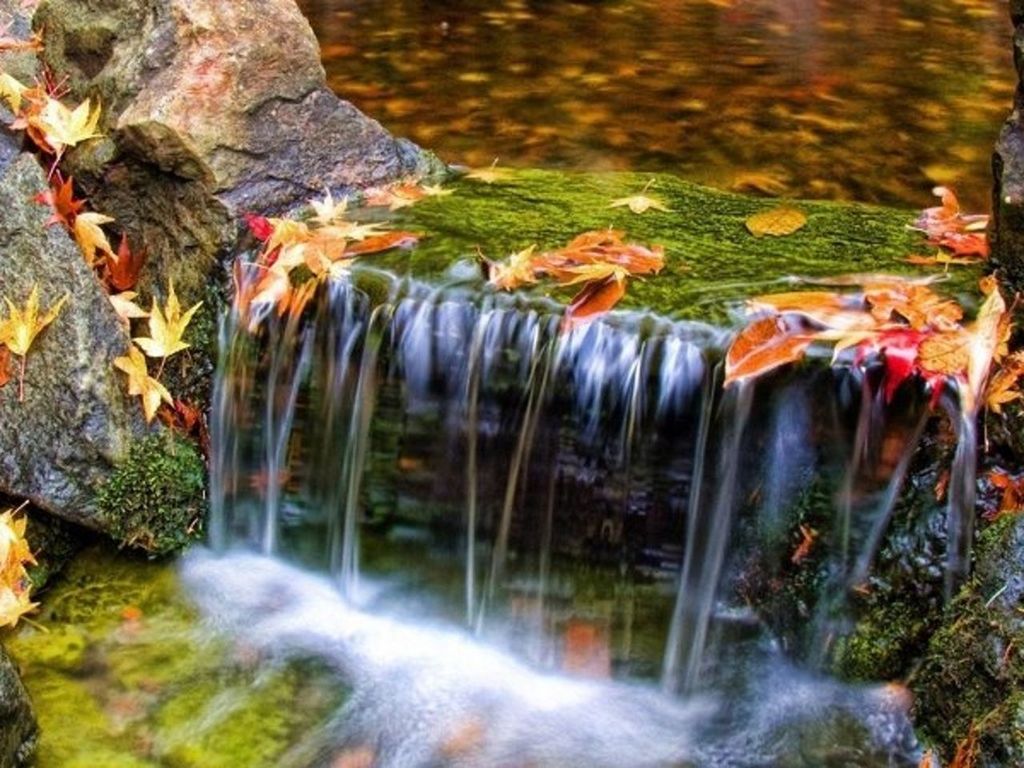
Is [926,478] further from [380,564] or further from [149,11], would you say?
[149,11]

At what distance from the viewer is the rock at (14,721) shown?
2.95 meters

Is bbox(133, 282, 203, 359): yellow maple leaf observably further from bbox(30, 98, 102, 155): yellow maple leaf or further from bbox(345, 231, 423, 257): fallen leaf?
bbox(30, 98, 102, 155): yellow maple leaf

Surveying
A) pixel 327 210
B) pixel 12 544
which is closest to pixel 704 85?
pixel 327 210

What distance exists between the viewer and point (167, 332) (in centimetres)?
390

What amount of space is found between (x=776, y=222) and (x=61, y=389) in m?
2.46

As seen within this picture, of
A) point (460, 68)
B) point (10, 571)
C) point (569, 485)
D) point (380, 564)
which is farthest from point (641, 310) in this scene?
point (460, 68)

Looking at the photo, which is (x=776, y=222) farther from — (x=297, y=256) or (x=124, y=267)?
(x=124, y=267)

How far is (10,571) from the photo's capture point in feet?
11.7

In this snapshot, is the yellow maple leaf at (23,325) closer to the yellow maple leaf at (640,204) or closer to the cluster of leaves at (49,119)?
the cluster of leaves at (49,119)

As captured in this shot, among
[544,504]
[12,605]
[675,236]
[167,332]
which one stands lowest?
[12,605]

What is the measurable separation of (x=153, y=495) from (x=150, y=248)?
90 centimetres

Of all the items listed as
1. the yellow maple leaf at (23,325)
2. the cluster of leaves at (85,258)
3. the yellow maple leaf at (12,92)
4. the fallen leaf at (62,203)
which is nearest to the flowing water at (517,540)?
the cluster of leaves at (85,258)

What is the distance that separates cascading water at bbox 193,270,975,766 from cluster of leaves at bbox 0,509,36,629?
53 centimetres

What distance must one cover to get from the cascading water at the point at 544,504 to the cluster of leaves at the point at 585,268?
10cm
